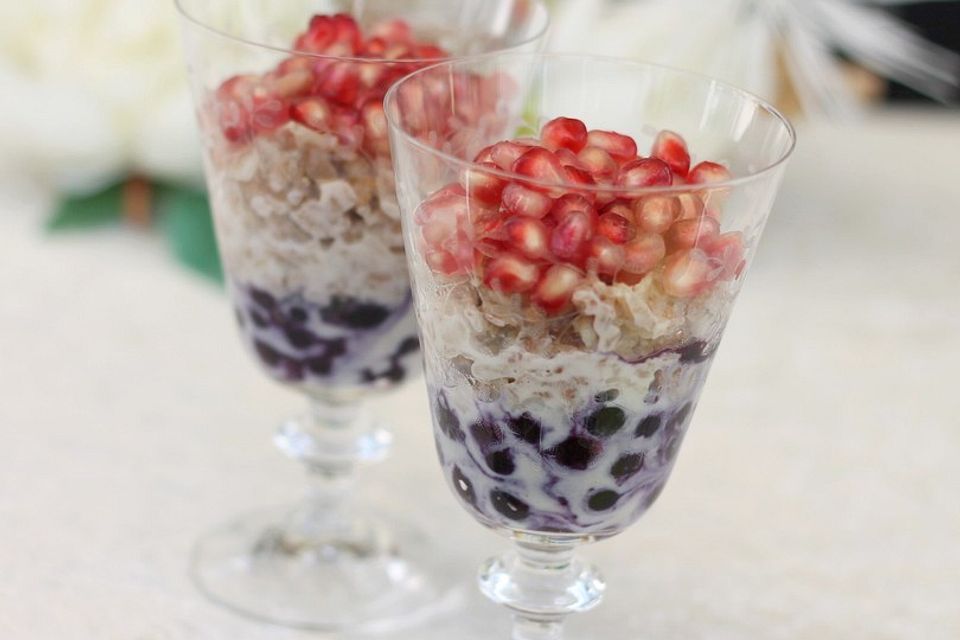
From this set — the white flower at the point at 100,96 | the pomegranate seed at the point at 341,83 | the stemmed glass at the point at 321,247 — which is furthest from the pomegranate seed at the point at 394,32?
the white flower at the point at 100,96

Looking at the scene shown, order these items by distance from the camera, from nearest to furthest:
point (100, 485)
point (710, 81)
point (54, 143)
→ point (710, 81) → point (100, 485) → point (54, 143)

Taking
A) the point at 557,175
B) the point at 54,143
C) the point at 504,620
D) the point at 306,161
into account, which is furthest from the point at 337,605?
the point at 54,143

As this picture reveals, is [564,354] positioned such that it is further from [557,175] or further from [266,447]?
[266,447]

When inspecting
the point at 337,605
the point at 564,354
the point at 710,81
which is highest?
the point at 710,81

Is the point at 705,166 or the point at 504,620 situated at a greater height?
the point at 705,166

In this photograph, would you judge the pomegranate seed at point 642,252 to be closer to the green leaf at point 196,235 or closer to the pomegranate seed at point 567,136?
the pomegranate seed at point 567,136
